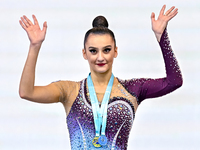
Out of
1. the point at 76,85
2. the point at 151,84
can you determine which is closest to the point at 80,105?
the point at 76,85

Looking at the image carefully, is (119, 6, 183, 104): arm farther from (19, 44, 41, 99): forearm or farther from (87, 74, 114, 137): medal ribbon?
(19, 44, 41, 99): forearm

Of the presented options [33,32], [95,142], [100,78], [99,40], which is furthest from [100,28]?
[95,142]

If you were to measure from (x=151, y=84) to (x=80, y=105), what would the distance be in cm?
50

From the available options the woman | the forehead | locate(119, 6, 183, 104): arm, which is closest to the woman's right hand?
the woman

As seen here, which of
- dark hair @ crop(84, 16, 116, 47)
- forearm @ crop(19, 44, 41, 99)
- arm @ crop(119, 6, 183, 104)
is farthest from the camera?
dark hair @ crop(84, 16, 116, 47)

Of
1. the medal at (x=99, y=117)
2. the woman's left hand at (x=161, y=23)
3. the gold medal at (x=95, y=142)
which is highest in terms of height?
the woman's left hand at (x=161, y=23)

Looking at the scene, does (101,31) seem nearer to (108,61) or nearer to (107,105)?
(108,61)

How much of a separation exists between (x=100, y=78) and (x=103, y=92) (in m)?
0.10

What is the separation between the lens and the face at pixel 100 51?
3475mm

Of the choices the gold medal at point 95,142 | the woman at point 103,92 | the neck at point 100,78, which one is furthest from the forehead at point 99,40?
the gold medal at point 95,142

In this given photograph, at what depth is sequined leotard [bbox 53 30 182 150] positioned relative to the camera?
Result: 3.46 m

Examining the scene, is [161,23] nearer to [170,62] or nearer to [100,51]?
[170,62]

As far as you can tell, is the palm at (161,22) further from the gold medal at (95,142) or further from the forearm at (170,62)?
the gold medal at (95,142)

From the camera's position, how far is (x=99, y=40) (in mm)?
3496
